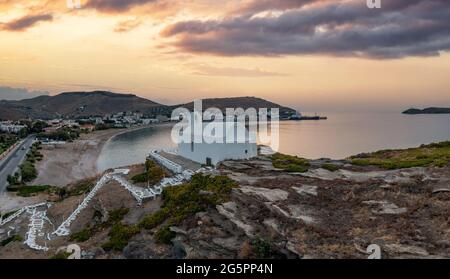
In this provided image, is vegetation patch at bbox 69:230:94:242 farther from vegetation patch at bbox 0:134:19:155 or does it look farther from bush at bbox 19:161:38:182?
vegetation patch at bbox 0:134:19:155

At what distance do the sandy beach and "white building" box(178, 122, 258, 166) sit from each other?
27.5 metres

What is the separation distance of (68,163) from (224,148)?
1967 inches

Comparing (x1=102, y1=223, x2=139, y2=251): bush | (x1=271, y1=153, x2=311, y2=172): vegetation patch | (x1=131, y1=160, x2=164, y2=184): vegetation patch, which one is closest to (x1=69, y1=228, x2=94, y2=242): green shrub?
(x1=102, y1=223, x2=139, y2=251): bush

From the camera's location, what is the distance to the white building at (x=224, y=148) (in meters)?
26.5

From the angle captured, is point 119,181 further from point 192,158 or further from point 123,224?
point 123,224

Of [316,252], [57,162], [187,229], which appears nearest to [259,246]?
[316,252]

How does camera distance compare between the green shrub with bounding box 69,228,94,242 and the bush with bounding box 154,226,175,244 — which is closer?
the bush with bounding box 154,226,175,244

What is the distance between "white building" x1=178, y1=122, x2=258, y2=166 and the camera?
26.5 metres

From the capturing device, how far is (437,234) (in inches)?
472

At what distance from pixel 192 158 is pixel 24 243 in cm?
1173

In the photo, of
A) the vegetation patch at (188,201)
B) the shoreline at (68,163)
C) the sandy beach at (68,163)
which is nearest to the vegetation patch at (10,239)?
the vegetation patch at (188,201)

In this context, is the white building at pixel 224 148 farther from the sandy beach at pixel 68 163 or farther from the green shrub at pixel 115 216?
the sandy beach at pixel 68 163

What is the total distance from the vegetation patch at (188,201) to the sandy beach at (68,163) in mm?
34242

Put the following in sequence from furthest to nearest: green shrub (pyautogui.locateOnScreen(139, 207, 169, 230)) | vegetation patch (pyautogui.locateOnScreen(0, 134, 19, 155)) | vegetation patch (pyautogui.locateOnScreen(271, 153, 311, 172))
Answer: vegetation patch (pyautogui.locateOnScreen(0, 134, 19, 155)) → vegetation patch (pyautogui.locateOnScreen(271, 153, 311, 172)) → green shrub (pyautogui.locateOnScreen(139, 207, 169, 230))
